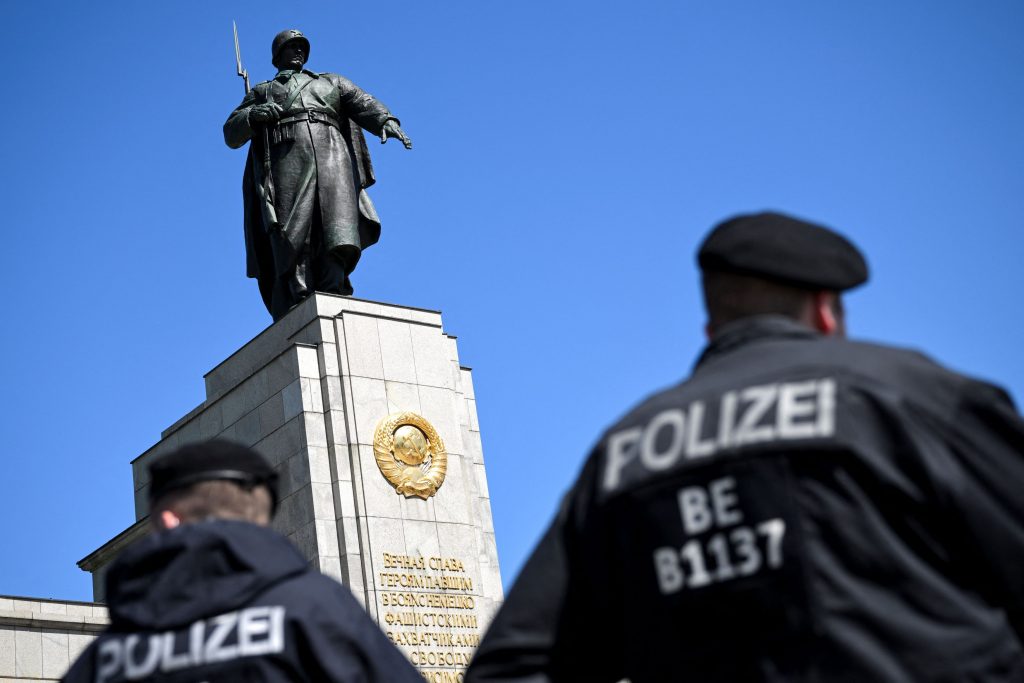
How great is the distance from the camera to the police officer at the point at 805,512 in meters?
2.59

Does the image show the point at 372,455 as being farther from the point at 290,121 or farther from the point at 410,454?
the point at 290,121

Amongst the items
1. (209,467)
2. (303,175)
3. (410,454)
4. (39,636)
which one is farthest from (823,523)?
(303,175)

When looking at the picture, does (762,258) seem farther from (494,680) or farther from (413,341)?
(413,341)

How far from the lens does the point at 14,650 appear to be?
1220cm

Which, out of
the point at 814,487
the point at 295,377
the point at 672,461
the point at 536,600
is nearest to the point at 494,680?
the point at 536,600

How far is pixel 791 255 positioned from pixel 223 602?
1495 mm

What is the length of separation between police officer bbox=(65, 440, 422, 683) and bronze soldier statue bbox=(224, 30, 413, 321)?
9934mm

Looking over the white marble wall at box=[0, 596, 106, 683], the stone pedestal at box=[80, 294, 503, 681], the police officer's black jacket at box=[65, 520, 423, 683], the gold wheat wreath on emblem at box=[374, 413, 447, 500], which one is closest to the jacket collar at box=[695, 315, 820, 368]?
the police officer's black jacket at box=[65, 520, 423, 683]

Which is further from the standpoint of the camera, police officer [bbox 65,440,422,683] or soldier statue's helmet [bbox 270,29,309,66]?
soldier statue's helmet [bbox 270,29,309,66]

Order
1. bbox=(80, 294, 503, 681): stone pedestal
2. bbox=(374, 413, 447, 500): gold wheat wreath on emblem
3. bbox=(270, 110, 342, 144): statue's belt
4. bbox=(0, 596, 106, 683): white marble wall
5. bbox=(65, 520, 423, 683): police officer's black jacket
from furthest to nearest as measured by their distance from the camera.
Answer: bbox=(270, 110, 342, 144): statue's belt → bbox=(374, 413, 447, 500): gold wheat wreath on emblem → bbox=(0, 596, 106, 683): white marble wall → bbox=(80, 294, 503, 681): stone pedestal → bbox=(65, 520, 423, 683): police officer's black jacket

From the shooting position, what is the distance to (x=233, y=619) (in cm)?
351

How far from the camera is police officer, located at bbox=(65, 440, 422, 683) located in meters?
3.49

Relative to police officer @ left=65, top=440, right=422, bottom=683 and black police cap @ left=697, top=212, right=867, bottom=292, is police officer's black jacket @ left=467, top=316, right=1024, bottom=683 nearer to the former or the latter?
black police cap @ left=697, top=212, right=867, bottom=292

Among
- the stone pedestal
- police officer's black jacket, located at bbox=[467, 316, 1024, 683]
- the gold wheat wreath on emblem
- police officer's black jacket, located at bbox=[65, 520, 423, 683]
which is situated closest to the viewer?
police officer's black jacket, located at bbox=[467, 316, 1024, 683]
